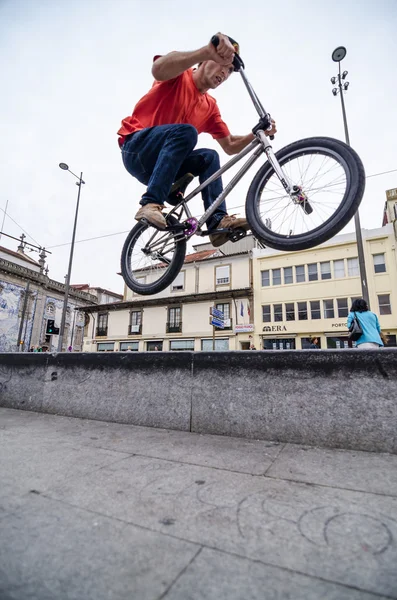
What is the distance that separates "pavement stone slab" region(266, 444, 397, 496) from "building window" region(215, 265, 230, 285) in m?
27.0

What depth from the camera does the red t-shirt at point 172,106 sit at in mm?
3035

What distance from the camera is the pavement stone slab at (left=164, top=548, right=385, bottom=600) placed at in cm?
81

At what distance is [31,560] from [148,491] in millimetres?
591

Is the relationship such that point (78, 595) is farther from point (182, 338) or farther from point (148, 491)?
point (182, 338)

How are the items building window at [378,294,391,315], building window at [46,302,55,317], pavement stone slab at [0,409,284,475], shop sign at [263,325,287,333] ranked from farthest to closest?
building window at [46,302,55,317]
shop sign at [263,325,287,333]
building window at [378,294,391,315]
pavement stone slab at [0,409,284,475]

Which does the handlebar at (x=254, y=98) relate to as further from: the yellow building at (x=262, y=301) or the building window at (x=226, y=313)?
the building window at (x=226, y=313)

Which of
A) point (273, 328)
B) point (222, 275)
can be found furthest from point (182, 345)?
point (273, 328)

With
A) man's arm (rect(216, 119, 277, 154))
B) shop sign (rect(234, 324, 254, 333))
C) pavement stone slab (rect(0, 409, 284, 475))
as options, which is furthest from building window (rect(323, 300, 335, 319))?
pavement stone slab (rect(0, 409, 284, 475))

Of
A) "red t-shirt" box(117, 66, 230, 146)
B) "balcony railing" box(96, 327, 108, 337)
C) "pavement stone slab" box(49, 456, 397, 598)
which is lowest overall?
"pavement stone slab" box(49, 456, 397, 598)

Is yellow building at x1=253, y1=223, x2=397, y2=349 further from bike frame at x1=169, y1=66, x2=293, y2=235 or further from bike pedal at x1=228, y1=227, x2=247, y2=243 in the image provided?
bike frame at x1=169, y1=66, x2=293, y2=235

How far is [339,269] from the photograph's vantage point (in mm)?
24359

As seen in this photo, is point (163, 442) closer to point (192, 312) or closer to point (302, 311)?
point (302, 311)

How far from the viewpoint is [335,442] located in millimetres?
2297

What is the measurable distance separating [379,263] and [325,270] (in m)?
3.87
